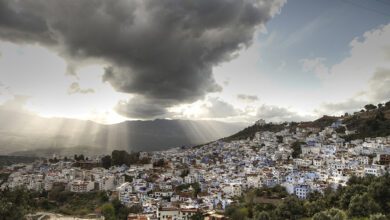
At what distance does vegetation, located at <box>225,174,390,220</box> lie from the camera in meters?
20.0

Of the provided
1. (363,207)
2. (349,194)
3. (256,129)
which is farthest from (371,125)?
(363,207)

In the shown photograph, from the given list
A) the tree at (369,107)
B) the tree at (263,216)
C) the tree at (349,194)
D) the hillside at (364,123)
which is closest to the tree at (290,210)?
the tree at (263,216)

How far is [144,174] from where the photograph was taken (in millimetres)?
49281

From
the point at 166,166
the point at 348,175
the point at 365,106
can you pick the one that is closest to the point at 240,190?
the point at 348,175

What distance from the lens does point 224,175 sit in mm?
43625

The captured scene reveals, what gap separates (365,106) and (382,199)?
5587cm

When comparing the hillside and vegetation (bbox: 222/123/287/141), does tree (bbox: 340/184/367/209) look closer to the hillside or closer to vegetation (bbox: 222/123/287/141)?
the hillside

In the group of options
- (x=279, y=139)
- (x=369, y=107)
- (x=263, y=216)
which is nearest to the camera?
(x=263, y=216)

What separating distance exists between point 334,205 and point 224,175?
1948cm

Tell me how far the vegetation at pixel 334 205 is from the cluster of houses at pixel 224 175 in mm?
2455

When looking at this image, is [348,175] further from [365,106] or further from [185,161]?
[365,106]

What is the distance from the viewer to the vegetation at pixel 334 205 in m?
20.0

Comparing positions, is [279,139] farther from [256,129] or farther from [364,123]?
[256,129]

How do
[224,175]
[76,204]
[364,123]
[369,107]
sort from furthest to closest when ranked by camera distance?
1. [369,107]
2. [364,123]
3. [224,175]
4. [76,204]
